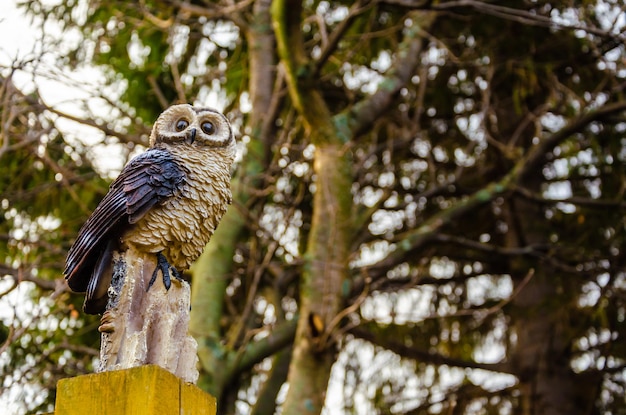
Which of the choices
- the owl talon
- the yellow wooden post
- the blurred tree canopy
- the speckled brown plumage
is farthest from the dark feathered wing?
the blurred tree canopy

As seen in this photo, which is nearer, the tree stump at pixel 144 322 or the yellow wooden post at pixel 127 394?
the yellow wooden post at pixel 127 394

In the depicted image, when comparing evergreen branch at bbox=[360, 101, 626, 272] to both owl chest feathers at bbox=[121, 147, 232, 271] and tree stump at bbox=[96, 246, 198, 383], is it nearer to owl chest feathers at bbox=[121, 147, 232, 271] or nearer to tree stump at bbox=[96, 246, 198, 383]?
owl chest feathers at bbox=[121, 147, 232, 271]

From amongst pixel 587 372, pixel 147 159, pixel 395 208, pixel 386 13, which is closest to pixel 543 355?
pixel 587 372

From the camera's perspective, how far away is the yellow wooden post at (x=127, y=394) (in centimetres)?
258

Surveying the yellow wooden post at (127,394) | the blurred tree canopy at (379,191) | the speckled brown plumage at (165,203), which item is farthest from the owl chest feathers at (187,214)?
the blurred tree canopy at (379,191)

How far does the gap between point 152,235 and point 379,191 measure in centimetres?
574

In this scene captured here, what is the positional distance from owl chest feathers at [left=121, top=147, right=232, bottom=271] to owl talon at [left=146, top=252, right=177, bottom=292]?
0.03m

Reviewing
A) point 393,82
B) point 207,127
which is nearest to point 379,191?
point 393,82

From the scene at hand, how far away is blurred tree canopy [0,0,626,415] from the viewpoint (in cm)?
678

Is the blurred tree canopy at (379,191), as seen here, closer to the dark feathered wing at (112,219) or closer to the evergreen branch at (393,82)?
the evergreen branch at (393,82)

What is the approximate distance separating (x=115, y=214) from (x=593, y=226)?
6153mm

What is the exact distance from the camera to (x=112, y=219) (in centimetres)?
296

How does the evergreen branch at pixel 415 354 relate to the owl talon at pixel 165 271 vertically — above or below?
above

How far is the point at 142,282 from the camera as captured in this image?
2961 mm
